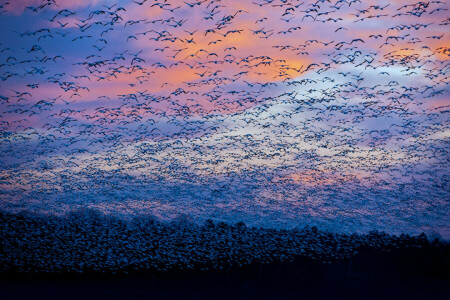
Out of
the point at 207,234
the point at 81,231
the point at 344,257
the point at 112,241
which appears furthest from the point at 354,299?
the point at 81,231

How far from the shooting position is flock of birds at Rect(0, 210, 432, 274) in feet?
166

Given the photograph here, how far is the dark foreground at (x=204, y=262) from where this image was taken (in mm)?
48869

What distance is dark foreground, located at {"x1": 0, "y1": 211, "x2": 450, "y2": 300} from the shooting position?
48.9m

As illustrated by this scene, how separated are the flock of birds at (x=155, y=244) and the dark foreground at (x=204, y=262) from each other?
140mm

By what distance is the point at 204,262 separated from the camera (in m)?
63.5

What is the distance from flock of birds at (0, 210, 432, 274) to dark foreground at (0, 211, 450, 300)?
0.14 m

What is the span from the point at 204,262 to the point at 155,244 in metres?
8.14

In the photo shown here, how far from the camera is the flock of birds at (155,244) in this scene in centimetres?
5062

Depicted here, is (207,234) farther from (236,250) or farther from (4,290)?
(4,290)

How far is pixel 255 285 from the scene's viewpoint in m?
58.8

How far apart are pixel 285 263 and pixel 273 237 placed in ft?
15.2

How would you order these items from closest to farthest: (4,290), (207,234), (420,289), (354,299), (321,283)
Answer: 1. (4,290)
2. (354,299)
3. (420,289)
4. (321,283)
5. (207,234)

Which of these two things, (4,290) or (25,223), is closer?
(4,290)

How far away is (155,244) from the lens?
6078 centimetres
